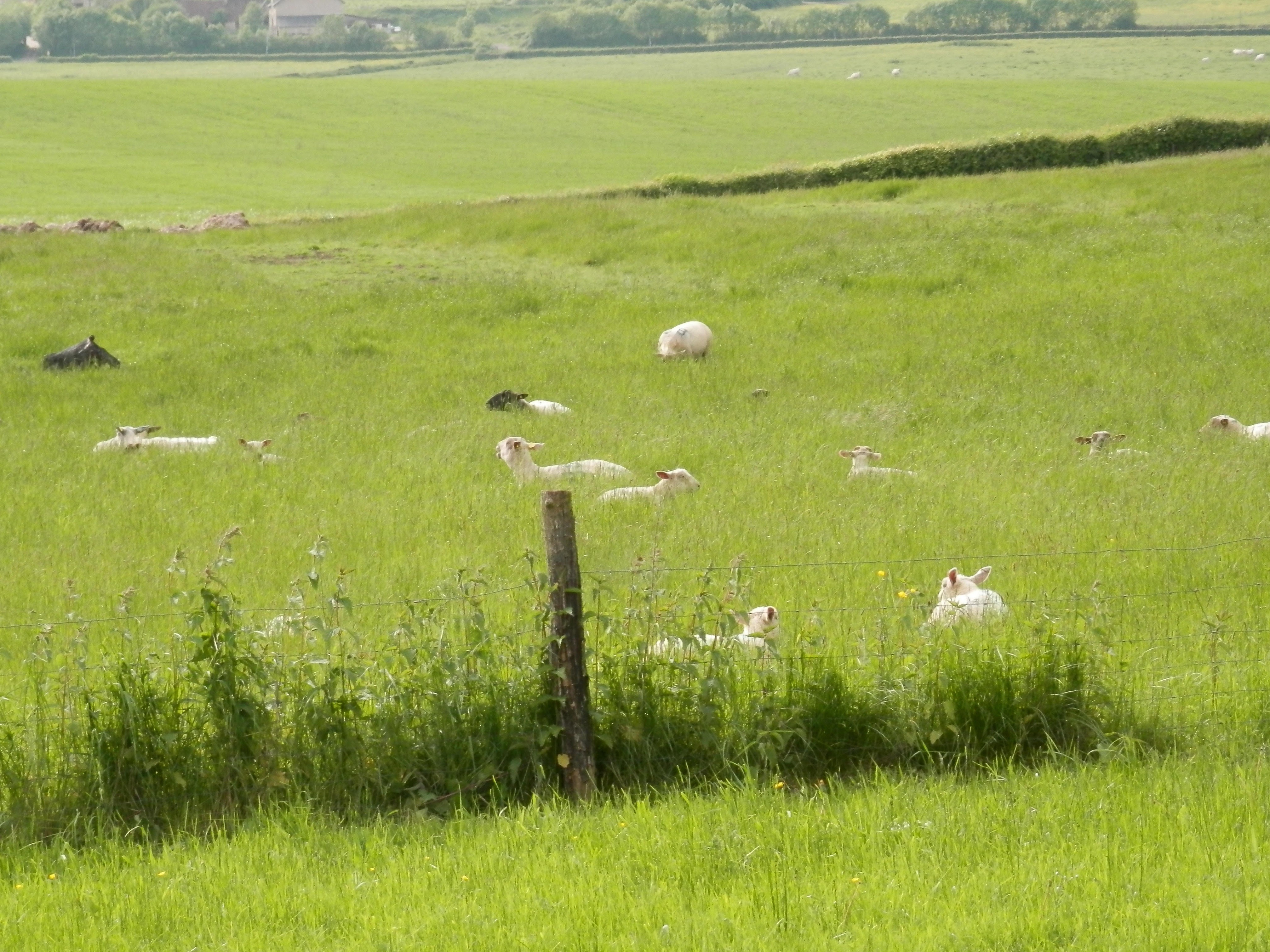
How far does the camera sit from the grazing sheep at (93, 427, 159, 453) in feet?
54.4

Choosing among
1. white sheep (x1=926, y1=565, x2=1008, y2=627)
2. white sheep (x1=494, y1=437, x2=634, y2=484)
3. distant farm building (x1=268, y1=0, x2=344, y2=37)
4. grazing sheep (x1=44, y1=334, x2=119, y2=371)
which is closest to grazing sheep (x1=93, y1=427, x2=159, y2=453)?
white sheep (x1=494, y1=437, x2=634, y2=484)

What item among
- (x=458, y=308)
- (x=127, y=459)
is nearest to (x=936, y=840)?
(x=127, y=459)

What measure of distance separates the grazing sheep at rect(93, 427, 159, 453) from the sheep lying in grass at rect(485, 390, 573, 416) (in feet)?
14.3

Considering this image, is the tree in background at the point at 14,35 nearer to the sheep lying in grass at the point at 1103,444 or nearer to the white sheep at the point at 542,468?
the white sheep at the point at 542,468

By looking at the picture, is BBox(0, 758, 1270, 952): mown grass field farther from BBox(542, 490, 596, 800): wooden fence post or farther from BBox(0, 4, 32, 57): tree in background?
BBox(0, 4, 32, 57): tree in background

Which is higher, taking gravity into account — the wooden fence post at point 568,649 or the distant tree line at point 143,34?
the distant tree line at point 143,34

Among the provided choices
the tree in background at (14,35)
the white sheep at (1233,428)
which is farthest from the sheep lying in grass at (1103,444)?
the tree in background at (14,35)

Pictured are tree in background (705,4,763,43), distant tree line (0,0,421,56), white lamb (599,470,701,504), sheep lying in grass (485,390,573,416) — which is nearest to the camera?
white lamb (599,470,701,504)

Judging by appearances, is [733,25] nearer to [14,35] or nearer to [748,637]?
[14,35]

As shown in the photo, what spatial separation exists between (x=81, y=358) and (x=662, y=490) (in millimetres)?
12187

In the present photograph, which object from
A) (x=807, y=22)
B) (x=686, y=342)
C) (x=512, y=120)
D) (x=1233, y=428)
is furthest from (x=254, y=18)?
(x=1233, y=428)

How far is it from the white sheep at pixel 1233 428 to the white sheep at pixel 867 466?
3.84 meters

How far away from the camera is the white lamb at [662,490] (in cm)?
1338

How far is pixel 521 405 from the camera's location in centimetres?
1861
